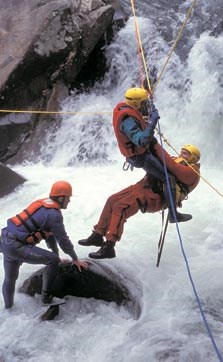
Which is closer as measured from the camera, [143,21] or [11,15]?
[11,15]

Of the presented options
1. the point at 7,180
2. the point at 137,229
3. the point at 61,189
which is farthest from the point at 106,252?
the point at 7,180

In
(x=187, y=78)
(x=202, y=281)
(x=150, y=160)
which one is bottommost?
(x=202, y=281)

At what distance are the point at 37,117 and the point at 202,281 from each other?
19.8ft

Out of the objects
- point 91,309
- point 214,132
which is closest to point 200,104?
point 214,132

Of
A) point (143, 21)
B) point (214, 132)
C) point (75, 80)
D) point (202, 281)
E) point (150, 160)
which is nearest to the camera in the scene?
point (150, 160)

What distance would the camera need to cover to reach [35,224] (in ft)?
15.6

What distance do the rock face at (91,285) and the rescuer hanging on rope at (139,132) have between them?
932mm

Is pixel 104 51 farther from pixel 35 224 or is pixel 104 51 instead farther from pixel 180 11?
pixel 35 224

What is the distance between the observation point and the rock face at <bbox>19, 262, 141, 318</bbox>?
5.23m

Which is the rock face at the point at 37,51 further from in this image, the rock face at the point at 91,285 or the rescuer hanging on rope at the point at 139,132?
the rescuer hanging on rope at the point at 139,132

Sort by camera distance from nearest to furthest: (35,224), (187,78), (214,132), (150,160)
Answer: (35,224)
(150,160)
(214,132)
(187,78)

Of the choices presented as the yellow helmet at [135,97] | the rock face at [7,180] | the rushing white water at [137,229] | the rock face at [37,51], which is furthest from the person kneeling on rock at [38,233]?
the rock face at [37,51]

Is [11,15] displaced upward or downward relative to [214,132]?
upward

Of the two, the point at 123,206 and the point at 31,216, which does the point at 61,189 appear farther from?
the point at 123,206
